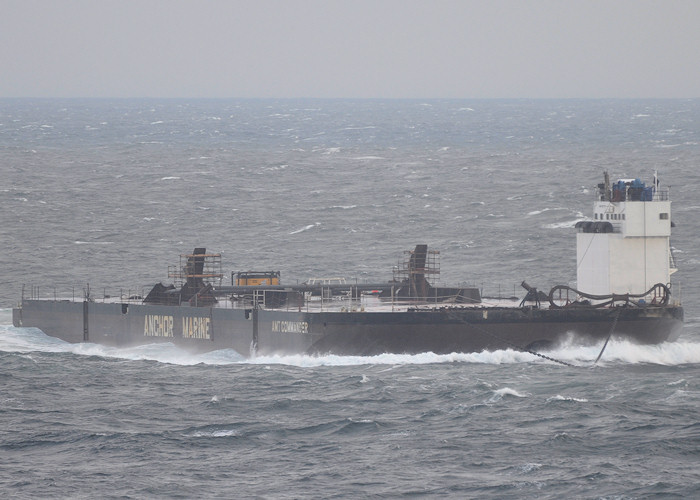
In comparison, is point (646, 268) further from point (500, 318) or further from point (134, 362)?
point (134, 362)

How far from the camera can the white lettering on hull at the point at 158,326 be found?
95438 mm

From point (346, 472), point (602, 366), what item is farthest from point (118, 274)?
point (346, 472)

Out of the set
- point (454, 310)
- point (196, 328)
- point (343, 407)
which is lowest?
point (343, 407)

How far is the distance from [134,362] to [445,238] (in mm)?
55576

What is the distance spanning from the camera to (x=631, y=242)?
8656 cm

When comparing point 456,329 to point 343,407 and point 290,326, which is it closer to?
point 290,326

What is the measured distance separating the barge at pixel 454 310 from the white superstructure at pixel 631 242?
0.19 feet

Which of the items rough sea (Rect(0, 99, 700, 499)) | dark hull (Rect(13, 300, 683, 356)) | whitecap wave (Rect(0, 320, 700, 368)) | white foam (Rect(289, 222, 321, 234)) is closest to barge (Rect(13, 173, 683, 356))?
dark hull (Rect(13, 300, 683, 356))

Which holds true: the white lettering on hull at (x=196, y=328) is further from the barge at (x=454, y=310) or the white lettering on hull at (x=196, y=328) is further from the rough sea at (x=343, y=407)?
the rough sea at (x=343, y=407)

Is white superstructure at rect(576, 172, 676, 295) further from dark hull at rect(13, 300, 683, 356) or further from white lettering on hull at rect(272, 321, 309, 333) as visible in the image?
white lettering on hull at rect(272, 321, 309, 333)

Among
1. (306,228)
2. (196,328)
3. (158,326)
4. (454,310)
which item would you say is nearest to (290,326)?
(196,328)

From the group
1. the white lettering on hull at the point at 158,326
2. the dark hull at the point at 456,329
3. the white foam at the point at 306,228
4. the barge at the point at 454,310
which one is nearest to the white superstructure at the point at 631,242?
the barge at the point at 454,310

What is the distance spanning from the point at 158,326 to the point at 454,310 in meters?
22.5

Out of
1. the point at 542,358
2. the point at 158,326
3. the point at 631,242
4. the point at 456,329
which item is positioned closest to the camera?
the point at 542,358
